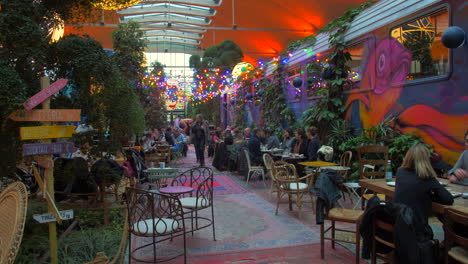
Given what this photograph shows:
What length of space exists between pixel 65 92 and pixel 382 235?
3.76 metres

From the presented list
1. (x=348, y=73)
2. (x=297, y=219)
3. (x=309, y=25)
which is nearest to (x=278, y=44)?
(x=309, y=25)

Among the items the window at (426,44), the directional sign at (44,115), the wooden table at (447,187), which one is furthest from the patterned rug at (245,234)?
the window at (426,44)

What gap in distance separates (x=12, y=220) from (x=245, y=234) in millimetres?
3154

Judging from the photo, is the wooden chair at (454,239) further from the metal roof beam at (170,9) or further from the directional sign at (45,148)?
the metal roof beam at (170,9)

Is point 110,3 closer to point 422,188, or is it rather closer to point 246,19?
point 422,188

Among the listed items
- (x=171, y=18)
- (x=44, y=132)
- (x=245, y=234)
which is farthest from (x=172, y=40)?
(x=44, y=132)

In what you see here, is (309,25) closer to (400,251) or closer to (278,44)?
(278,44)

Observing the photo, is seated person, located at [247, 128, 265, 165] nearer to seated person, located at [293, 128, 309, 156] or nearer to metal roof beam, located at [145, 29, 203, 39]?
seated person, located at [293, 128, 309, 156]

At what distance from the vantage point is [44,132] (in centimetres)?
322

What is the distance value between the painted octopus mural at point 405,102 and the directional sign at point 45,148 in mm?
5173

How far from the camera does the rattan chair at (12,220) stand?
1.76m

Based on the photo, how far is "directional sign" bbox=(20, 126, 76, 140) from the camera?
3.12 m

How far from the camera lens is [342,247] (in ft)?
13.5

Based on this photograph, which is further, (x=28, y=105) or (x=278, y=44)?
(x=278, y=44)
